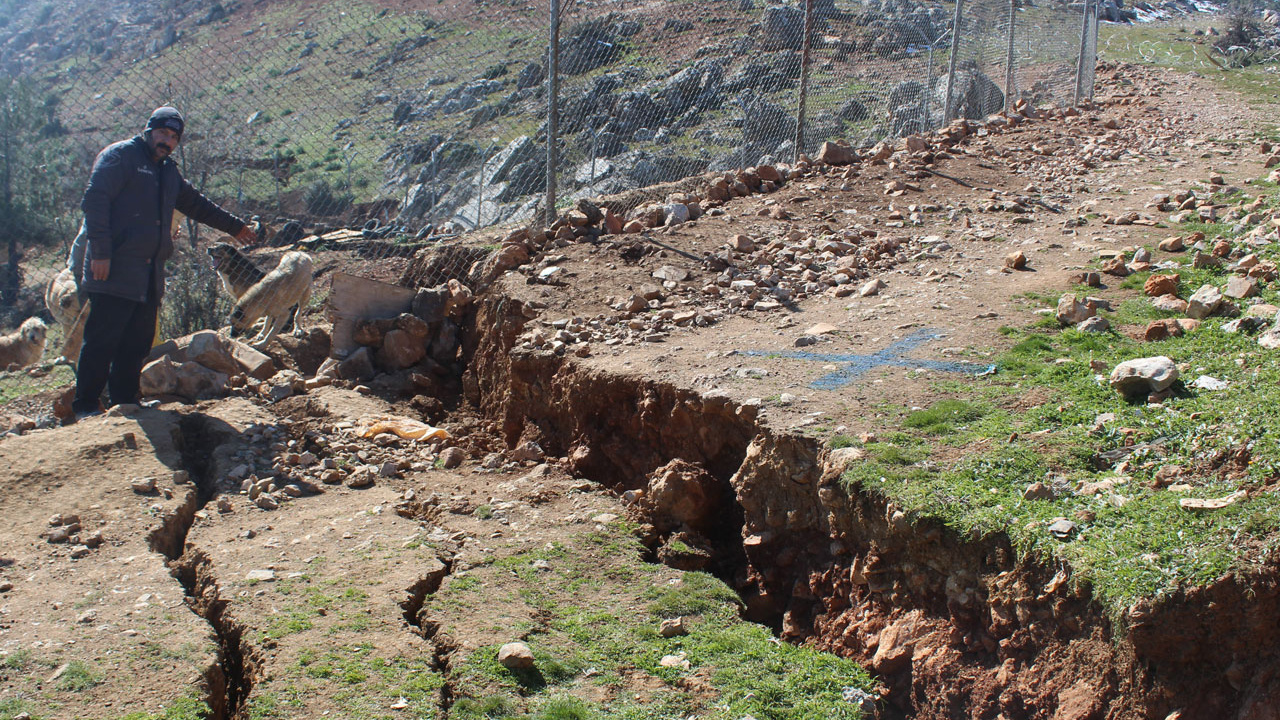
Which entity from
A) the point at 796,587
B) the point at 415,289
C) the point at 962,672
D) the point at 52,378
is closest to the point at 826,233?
the point at 415,289

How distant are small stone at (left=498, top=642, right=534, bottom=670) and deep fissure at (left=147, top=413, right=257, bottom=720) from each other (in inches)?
33.5

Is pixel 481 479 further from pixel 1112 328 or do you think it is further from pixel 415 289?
pixel 1112 328

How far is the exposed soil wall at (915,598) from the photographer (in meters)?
2.49

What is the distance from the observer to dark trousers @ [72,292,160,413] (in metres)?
5.13

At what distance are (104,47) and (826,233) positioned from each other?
18.4 metres

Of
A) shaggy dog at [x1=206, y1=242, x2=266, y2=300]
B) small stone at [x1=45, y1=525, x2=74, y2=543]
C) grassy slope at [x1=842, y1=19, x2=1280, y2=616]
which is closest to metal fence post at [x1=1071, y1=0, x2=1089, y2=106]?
grassy slope at [x1=842, y1=19, x2=1280, y2=616]

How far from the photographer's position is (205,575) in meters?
3.74

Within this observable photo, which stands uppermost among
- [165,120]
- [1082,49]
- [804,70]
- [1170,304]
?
[1082,49]

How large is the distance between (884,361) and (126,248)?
13.4ft

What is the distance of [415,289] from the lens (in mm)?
6633

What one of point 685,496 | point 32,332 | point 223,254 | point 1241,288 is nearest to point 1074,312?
point 1241,288

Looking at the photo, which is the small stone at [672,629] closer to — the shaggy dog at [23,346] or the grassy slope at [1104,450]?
the grassy slope at [1104,450]

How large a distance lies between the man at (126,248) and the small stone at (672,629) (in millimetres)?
3577

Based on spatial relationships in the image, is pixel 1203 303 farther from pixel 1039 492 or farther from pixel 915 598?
pixel 915 598
